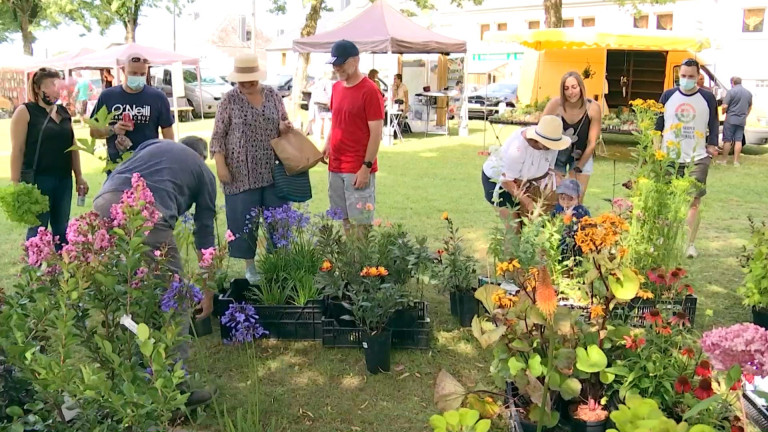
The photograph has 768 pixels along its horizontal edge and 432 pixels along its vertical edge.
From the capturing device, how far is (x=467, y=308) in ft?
13.6

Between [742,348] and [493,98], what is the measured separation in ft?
70.3

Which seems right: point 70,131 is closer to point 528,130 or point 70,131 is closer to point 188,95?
point 528,130

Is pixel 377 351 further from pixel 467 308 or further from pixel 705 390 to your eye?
pixel 705 390

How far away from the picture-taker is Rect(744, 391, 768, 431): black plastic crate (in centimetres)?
272

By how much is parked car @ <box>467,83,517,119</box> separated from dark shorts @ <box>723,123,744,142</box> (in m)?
9.41

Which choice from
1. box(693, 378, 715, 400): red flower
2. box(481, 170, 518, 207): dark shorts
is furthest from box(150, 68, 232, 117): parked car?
box(693, 378, 715, 400): red flower

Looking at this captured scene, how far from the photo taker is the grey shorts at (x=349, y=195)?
4.66 metres

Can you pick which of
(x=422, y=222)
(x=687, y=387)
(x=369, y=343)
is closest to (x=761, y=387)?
(x=687, y=387)

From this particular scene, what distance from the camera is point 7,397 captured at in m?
2.16

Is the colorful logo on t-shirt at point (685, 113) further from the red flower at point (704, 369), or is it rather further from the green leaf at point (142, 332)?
the green leaf at point (142, 332)

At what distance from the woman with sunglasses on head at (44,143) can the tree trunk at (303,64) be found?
1206 centimetres

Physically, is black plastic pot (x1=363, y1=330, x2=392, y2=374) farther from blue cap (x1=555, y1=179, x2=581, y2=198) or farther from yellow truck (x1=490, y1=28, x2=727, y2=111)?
yellow truck (x1=490, y1=28, x2=727, y2=111)

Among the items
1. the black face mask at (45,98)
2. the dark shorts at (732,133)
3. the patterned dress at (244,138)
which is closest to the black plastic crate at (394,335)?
the patterned dress at (244,138)

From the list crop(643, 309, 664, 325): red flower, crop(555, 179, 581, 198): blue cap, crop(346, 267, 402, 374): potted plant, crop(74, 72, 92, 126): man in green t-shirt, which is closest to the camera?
crop(643, 309, 664, 325): red flower
